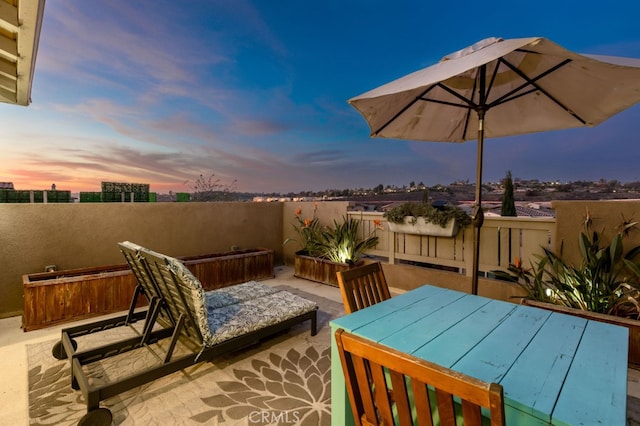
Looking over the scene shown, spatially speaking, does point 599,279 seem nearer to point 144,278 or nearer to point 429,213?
point 429,213

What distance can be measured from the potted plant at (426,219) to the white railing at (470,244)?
0.31 m

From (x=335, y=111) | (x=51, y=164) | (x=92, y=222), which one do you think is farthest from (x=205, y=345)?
(x=335, y=111)

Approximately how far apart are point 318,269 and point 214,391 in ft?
9.81

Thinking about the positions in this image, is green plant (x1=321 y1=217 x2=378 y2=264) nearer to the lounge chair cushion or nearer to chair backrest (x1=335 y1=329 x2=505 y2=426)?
the lounge chair cushion

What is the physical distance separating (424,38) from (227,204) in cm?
765

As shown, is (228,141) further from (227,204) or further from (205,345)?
(205,345)

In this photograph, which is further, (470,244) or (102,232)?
(102,232)

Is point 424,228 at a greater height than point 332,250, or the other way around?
point 424,228

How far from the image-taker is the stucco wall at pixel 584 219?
8.96ft

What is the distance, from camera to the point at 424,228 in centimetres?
390

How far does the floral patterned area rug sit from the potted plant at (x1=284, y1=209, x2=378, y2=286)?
6.74ft

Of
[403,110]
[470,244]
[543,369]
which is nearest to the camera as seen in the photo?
[543,369]

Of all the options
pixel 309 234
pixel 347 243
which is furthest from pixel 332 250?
pixel 309 234

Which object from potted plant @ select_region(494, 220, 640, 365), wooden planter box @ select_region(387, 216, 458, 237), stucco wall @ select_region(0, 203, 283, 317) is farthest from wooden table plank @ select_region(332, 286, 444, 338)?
stucco wall @ select_region(0, 203, 283, 317)
